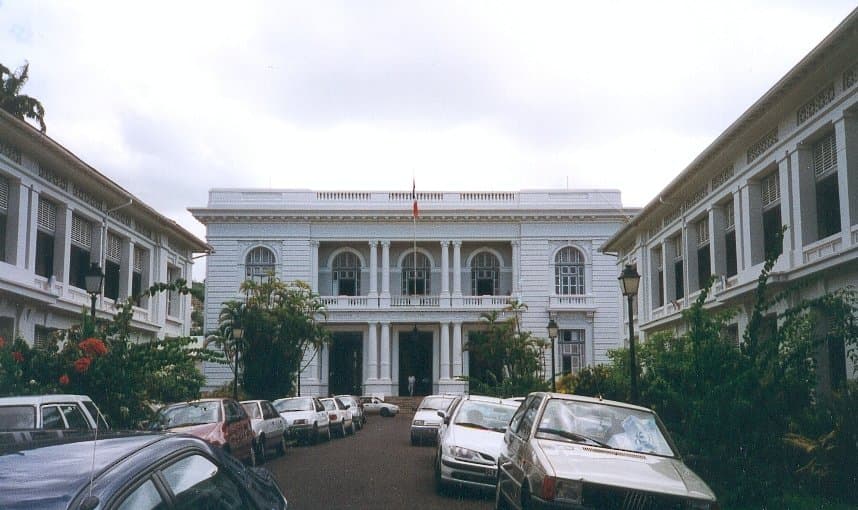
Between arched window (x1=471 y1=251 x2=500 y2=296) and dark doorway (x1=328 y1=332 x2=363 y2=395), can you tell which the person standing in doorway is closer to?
dark doorway (x1=328 y1=332 x2=363 y2=395)

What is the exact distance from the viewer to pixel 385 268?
57.5 meters

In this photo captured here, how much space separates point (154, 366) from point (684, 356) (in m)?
9.34

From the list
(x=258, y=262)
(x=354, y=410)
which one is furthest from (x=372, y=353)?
(x=354, y=410)

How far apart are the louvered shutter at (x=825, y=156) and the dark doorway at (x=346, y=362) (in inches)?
1580

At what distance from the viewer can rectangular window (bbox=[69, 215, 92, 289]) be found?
30875 mm

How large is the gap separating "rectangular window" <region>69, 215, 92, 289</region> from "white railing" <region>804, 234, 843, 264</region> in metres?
23.0

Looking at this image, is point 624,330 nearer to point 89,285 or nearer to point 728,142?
point 728,142

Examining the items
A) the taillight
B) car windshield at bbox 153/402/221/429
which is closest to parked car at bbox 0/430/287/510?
the taillight

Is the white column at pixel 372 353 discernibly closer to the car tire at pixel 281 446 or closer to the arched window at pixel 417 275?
the arched window at pixel 417 275

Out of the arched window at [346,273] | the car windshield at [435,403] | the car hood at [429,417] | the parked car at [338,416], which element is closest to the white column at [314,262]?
the arched window at [346,273]

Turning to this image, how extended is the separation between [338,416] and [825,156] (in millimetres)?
18178

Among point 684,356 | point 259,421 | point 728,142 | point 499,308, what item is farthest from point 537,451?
point 499,308

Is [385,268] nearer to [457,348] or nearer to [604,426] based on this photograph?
[457,348]

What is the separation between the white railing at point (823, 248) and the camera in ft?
64.6
